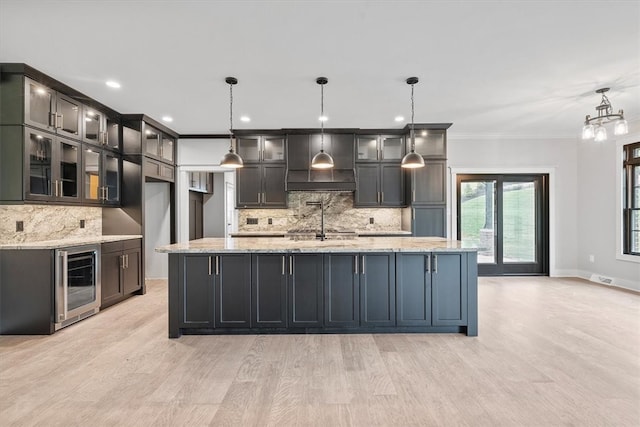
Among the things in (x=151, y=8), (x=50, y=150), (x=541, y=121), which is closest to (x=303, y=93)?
(x=151, y=8)

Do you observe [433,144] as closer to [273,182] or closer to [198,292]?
Answer: [273,182]

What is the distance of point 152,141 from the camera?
532 centimetres

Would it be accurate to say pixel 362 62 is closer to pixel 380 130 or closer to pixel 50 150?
pixel 380 130

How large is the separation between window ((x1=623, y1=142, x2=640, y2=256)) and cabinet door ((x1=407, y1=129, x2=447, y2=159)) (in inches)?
112

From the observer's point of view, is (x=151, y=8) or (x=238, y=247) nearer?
(x=151, y=8)

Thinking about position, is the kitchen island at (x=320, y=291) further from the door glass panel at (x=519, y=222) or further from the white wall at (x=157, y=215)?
the door glass panel at (x=519, y=222)

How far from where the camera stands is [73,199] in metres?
3.98

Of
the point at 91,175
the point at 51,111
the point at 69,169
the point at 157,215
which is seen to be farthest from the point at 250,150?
the point at 51,111

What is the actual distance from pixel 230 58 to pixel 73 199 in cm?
262

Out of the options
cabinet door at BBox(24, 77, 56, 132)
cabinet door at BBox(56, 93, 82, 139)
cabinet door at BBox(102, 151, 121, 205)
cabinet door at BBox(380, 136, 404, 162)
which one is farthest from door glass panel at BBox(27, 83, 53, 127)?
cabinet door at BBox(380, 136, 404, 162)

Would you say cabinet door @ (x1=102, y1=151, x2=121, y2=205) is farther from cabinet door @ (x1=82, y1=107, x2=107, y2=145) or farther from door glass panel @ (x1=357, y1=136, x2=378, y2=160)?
door glass panel @ (x1=357, y1=136, x2=378, y2=160)

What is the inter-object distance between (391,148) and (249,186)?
2617 mm

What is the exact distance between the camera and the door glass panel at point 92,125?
4194mm

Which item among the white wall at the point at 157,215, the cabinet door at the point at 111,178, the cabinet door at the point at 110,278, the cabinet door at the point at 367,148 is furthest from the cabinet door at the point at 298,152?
the cabinet door at the point at 110,278
